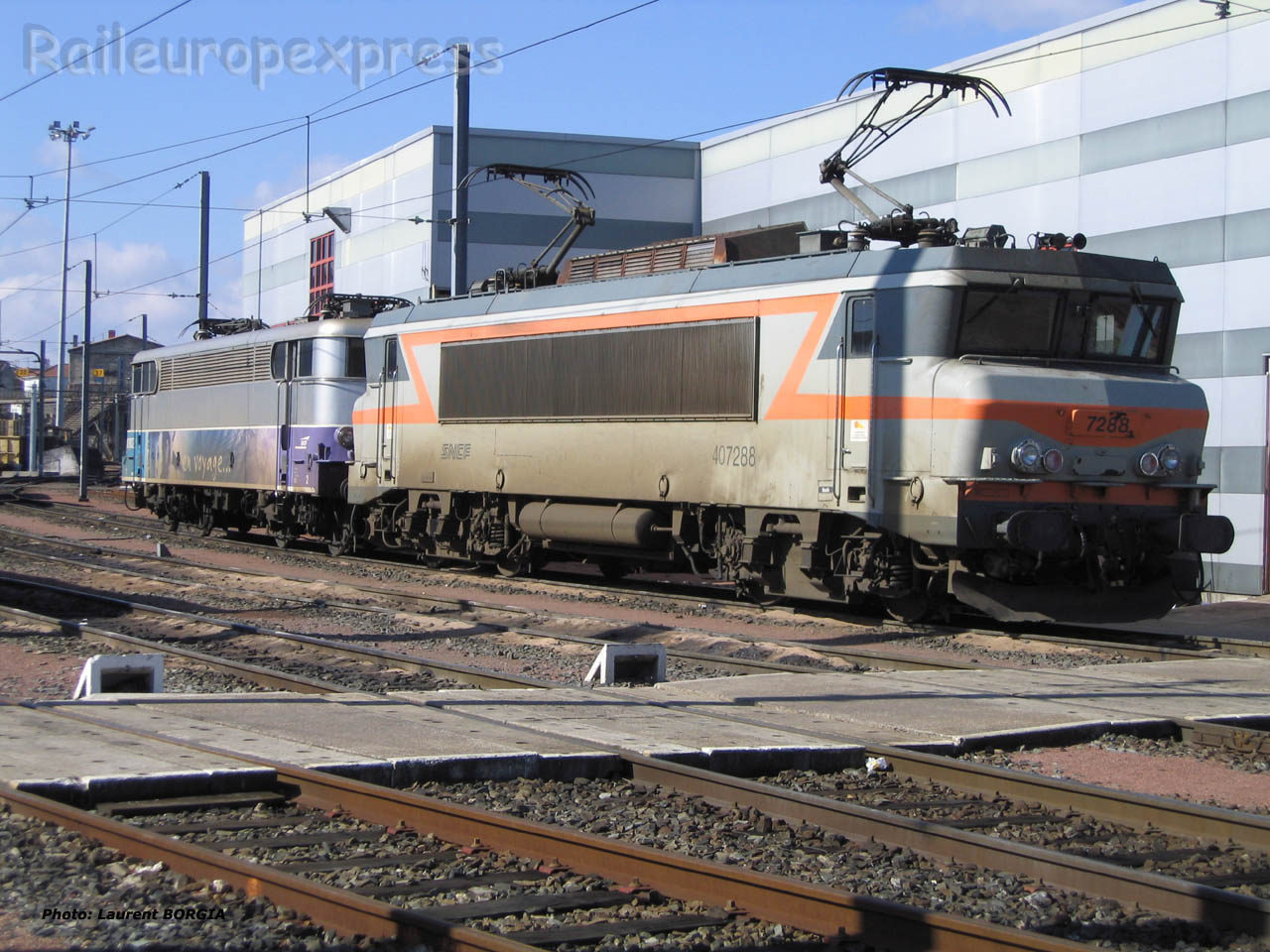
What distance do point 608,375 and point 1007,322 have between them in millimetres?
5014

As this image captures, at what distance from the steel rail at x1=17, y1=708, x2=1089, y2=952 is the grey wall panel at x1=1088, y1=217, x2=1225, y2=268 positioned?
59.0ft

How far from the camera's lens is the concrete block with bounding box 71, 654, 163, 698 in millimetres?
9117

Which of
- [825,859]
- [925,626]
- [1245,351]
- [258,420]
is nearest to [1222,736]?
[825,859]

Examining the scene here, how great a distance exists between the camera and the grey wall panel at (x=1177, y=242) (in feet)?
71.6

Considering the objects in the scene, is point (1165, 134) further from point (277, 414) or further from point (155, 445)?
point (155, 445)

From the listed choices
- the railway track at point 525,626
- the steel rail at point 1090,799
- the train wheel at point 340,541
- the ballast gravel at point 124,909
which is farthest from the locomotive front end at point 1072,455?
the train wheel at point 340,541

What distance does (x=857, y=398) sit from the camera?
1349cm

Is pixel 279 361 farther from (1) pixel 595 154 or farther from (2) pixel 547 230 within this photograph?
(1) pixel 595 154

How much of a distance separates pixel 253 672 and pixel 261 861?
5537mm

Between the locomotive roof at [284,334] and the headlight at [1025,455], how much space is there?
12.8 m

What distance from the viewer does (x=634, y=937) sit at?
487 cm

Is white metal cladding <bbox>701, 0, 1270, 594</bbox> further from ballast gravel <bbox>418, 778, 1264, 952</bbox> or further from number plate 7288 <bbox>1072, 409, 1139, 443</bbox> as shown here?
ballast gravel <bbox>418, 778, 1264, 952</bbox>

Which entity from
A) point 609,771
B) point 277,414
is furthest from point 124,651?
point 277,414

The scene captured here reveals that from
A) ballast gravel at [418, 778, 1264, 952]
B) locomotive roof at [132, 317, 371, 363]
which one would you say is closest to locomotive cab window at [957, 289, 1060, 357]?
ballast gravel at [418, 778, 1264, 952]
